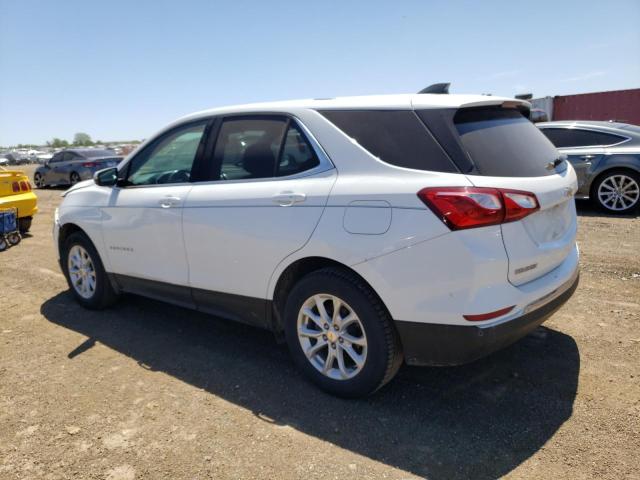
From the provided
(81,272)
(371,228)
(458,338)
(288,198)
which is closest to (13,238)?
(81,272)

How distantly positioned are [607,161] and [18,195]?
9.81 metres

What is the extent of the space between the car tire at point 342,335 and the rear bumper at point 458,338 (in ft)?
0.40

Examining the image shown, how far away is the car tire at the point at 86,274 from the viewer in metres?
4.62

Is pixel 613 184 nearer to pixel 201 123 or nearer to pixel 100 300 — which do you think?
pixel 201 123

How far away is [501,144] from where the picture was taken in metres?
2.82

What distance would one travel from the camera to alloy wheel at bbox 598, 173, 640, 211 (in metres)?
8.04

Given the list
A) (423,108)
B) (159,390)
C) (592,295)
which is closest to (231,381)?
(159,390)

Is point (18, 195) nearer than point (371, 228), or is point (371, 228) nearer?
point (371, 228)

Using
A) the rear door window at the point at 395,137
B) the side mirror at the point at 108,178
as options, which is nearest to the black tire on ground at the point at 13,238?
the side mirror at the point at 108,178

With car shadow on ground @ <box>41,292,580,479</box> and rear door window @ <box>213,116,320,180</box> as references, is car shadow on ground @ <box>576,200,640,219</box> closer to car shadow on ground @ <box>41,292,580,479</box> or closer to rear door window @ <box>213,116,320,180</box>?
car shadow on ground @ <box>41,292,580,479</box>

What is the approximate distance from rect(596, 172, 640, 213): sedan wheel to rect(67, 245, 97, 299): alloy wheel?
7.80 m

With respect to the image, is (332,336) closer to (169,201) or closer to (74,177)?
(169,201)

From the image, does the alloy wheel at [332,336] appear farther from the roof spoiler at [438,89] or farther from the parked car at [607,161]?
the parked car at [607,161]

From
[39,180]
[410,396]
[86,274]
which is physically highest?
[39,180]
